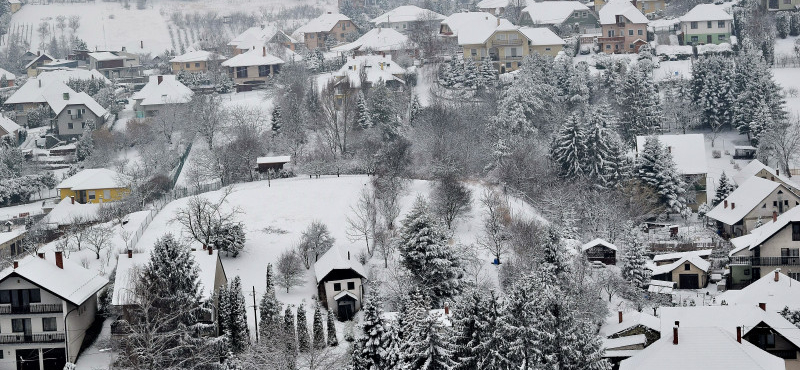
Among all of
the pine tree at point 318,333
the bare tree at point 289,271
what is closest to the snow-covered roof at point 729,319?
the pine tree at point 318,333

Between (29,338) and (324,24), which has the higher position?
(324,24)

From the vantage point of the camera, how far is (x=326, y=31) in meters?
112

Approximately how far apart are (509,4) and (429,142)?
41882 millimetres

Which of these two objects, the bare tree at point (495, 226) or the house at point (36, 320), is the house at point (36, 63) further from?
the house at point (36, 320)

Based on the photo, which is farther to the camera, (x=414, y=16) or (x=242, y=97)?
(x=414, y=16)

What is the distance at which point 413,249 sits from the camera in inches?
2073

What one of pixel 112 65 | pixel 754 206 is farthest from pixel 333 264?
pixel 112 65

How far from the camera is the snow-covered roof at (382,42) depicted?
3807 inches

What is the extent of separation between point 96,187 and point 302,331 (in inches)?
1127

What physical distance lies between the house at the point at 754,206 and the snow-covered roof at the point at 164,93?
39587mm

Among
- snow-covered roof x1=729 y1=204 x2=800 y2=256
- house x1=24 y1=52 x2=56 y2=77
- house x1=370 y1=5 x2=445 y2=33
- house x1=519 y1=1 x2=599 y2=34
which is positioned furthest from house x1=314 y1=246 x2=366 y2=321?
house x1=24 y1=52 x2=56 y2=77

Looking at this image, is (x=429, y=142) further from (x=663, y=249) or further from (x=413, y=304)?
(x=413, y=304)

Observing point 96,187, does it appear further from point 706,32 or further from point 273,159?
point 706,32

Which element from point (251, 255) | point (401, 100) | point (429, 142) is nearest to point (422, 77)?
point (401, 100)
